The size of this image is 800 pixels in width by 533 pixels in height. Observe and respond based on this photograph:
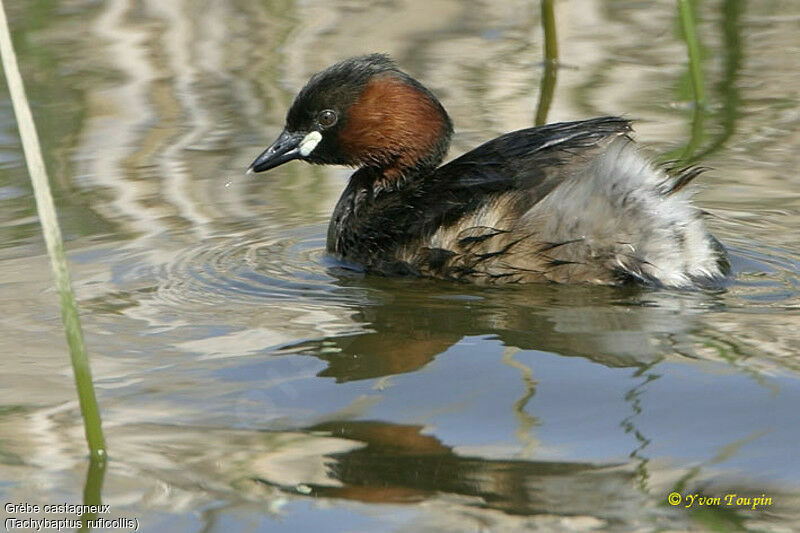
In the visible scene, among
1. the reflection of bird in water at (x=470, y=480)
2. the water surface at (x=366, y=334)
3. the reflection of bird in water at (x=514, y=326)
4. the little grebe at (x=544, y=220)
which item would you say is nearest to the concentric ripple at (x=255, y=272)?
the water surface at (x=366, y=334)

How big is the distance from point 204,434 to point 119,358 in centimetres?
75

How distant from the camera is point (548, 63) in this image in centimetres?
832

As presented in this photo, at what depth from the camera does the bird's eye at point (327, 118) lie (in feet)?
19.4

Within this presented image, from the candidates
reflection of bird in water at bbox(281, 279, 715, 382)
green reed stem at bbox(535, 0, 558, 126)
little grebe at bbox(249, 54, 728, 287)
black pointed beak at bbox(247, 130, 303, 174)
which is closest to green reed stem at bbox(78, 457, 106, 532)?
reflection of bird in water at bbox(281, 279, 715, 382)

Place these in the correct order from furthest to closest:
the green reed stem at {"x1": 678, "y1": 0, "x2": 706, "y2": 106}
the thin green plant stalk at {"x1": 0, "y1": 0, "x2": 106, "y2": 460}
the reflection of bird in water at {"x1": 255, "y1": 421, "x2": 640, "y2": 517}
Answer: the green reed stem at {"x1": 678, "y1": 0, "x2": 706, "y2": 106} < the reflection of bird in water at {"x1": 255, "y1": 421, "x2": 640, "y2": 517} < the thin green plant stalk at {"x1": 0, "y1": 0, "x2": 106, "y2": 460}

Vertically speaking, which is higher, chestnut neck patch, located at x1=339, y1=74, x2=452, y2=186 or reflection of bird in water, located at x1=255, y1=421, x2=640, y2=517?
chestnut neck patch, located at x1=339, y1=74, x2=452, y2=186

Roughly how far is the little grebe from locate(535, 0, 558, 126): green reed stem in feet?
6.29

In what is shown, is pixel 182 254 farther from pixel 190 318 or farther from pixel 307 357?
pixel 307 357

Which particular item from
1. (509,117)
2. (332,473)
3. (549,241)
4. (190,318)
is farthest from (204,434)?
(509,117)

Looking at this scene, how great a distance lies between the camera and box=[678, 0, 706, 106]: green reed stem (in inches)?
256

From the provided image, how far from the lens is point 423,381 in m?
4.17

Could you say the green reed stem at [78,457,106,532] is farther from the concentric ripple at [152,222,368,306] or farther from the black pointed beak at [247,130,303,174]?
the black pointed beak at [247,130,303,174]

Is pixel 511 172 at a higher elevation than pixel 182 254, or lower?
higher

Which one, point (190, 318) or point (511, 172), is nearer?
point (190, 318)
